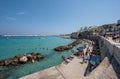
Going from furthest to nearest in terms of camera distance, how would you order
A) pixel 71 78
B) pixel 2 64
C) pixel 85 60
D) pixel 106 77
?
pixel 2 64, pixel 85 60, pixel 71 78, pixel 106 77

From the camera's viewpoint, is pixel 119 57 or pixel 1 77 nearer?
pixel 119 57

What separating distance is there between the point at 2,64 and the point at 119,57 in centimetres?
2164

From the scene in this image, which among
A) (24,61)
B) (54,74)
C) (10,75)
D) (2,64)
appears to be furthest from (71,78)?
(2,64)

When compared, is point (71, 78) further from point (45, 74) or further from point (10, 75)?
point (10, 75)

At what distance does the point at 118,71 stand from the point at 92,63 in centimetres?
955

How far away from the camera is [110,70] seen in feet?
25.4

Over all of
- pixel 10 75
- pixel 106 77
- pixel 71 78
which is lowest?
pixel 10 75

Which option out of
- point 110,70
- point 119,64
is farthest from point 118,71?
point 119,64

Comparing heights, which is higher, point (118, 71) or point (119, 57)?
point (119, 57)

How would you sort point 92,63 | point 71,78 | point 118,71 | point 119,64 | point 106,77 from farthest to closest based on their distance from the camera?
point 92,63 < point 71,78 < point 119,64 < point 118,71 < point 106,77

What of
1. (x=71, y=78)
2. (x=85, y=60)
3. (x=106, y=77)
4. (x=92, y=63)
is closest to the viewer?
(x=106, y=77)

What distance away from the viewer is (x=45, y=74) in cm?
1377

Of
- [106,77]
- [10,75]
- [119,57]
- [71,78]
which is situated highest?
[119,57]

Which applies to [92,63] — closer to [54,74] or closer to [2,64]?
[54,74]
